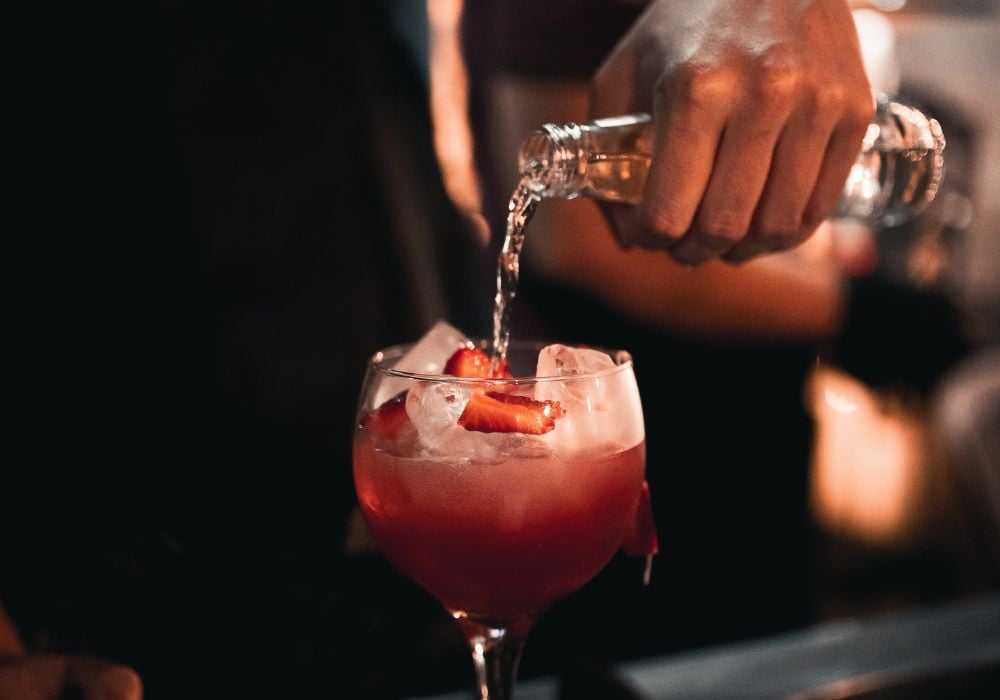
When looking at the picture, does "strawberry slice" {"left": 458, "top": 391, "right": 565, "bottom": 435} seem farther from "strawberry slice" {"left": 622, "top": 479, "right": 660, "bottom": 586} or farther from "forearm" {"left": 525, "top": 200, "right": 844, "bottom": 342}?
"forearm" {"left": 525, "top": 200, "right": 844, "bottom": 342}

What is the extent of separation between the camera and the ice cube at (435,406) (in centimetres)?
73

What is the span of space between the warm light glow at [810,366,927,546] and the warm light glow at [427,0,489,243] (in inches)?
95.1

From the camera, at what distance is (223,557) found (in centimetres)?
141

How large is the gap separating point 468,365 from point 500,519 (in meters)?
0.13

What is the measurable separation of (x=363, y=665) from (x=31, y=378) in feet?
2.17

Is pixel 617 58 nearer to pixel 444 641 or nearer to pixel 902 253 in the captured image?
pixel 444 641

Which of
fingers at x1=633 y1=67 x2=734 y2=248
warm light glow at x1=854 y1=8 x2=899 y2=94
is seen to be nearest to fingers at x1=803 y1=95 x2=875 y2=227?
fingers at x1=633 y1=67 x2=734 y2=248

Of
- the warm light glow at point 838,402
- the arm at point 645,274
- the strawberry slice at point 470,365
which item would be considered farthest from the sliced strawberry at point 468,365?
the warm light glow at point 838,402

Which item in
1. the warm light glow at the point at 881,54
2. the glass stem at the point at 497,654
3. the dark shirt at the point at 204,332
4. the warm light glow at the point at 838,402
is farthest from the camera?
the warm light glow at the point at 881,54

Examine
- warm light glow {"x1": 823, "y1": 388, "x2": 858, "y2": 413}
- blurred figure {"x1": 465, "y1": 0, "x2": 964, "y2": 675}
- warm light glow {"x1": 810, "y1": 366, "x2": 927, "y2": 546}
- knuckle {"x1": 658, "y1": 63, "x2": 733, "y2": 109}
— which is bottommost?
warm light glow {"x1": 810, "y1": 366, "x2": 927, "y2": 546}

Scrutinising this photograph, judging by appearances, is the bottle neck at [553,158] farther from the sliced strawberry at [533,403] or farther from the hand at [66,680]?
the hand at [66,680]

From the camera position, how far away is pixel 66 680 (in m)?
0.76

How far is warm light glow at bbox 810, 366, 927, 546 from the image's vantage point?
3977 millimetres

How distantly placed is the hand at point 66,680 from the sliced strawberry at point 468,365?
1.16ft
